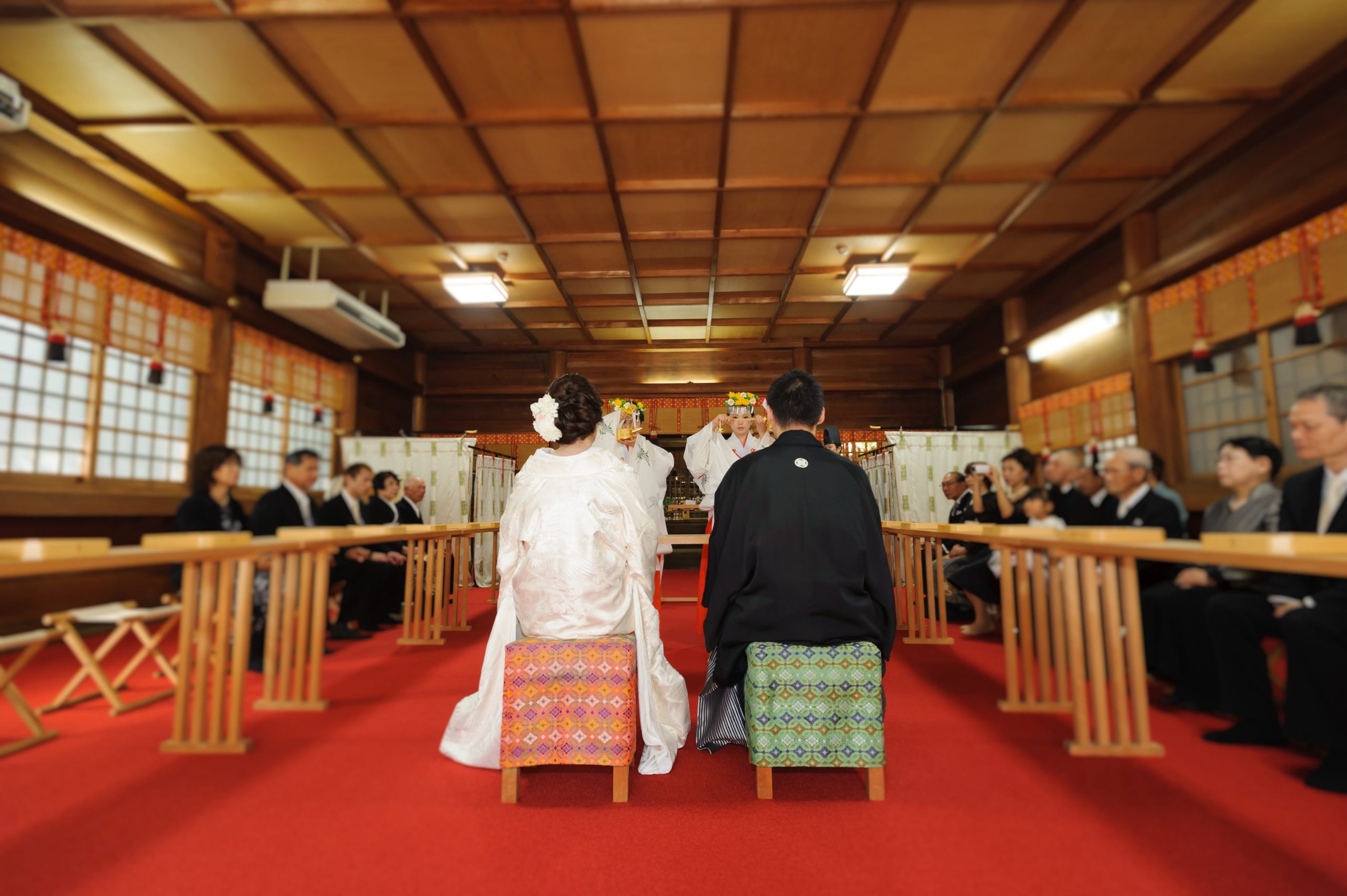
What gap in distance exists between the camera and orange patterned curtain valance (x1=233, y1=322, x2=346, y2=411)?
661 cm

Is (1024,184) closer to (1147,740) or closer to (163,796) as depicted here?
(1147,740)

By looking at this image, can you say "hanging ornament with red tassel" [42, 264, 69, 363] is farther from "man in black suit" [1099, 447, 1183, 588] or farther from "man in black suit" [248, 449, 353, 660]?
"man in black suit" [1099, 447, 1183, 588]

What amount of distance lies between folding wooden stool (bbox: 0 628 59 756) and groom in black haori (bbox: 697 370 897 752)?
8.38 ft

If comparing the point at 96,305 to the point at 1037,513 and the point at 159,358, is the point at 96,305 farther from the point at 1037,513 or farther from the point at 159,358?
the point at 1037,513

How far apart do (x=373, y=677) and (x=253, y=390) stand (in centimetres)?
483

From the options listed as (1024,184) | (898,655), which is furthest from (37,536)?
(1024,184)

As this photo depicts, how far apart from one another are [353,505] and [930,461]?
6140 millimetres

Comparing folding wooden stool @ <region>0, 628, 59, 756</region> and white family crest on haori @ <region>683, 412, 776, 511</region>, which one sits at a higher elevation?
white family crest on haori @ <region>683, 412, 776, 511</region>

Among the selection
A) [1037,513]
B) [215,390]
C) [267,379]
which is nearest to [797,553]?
[1037,513]

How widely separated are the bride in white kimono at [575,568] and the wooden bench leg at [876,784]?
66 cm

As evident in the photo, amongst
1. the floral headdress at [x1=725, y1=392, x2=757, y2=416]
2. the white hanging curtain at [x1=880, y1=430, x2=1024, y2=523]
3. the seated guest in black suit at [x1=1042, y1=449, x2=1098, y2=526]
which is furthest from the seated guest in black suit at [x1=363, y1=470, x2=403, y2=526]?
the white hanging curtain at [x1=880, y1=430, x2=1024, y2=523]

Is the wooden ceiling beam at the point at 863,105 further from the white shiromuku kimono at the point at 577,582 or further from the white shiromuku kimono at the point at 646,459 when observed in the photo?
the white shiromuku kimono at the point at 577,582

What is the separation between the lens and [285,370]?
7.29 meters

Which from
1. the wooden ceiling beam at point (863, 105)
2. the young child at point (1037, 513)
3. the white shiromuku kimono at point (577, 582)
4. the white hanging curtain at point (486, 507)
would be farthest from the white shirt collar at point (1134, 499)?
the white hanging curtain at point (486, 507)
